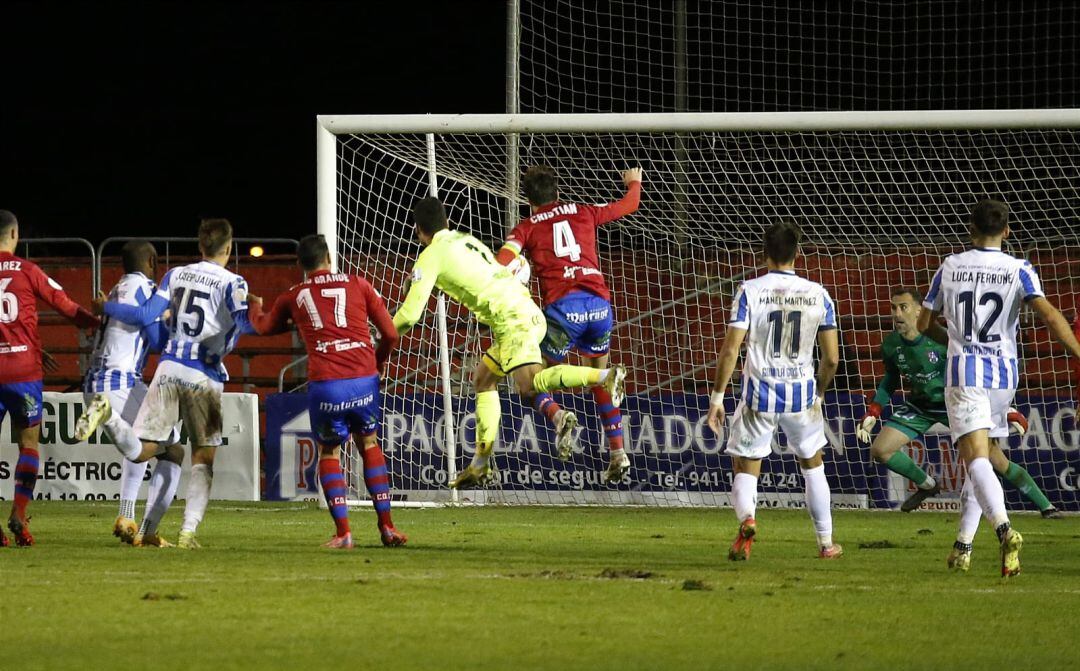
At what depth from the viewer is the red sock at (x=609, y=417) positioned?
1110cm

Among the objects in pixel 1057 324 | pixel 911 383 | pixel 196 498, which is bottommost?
pixel 196 498

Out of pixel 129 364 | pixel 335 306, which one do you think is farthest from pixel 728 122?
pixel 129 364

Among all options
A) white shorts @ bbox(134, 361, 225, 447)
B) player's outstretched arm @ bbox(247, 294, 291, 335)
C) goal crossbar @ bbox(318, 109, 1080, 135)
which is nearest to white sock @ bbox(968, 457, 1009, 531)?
player's outstretched arm @ bbox(247, 294, 291, 335)

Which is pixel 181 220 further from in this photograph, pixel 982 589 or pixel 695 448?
pixel 982 589

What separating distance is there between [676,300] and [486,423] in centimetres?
588

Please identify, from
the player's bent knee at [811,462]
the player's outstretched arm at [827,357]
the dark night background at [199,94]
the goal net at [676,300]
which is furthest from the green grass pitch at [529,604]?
the dark night background at [199,94]

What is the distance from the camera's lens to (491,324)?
402 inches

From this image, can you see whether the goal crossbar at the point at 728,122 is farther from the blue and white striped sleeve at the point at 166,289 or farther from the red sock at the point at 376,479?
the red sock at the point at 376,479

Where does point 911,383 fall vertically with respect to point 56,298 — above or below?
below

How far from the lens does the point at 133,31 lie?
3030 cm

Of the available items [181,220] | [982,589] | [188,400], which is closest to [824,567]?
[982,589]

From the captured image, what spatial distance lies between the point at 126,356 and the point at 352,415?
7.26 feet

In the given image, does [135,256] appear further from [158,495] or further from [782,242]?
[782,242]

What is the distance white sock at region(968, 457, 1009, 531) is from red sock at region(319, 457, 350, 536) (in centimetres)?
367
